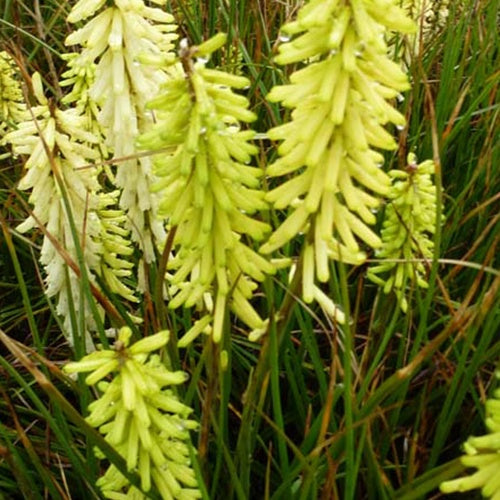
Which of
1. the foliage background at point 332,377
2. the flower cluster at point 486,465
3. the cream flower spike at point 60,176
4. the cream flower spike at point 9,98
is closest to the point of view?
the flower cluster at point 486,465

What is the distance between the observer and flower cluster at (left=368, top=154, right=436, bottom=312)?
2.34 meters

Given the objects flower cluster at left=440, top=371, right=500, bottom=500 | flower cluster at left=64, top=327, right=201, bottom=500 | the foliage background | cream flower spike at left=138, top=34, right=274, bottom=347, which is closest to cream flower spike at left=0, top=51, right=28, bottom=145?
the foliage background

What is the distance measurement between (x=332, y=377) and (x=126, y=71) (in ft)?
3.86

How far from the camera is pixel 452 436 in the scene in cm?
275

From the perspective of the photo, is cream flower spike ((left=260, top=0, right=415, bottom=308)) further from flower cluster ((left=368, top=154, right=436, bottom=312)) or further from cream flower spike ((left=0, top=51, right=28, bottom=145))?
cream flower spike ((left=0, top=51, right=28, bottom=145))

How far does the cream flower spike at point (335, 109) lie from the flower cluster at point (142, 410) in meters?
0.36

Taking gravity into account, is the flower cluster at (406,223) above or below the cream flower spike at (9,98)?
below

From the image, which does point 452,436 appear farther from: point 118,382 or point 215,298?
point 118,382

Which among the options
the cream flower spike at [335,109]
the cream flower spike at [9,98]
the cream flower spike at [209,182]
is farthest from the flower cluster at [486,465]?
the cream flower spike at [9,98]

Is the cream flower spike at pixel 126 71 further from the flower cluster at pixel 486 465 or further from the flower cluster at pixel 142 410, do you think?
the flower cluster at pixel 486 465

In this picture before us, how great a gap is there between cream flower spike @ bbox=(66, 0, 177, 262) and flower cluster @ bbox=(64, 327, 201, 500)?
0.89 meters

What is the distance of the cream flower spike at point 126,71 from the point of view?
7.48 feet

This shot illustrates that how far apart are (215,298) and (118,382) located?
0.31 m

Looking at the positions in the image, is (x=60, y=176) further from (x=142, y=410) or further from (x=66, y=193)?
(x=142, y=410)
